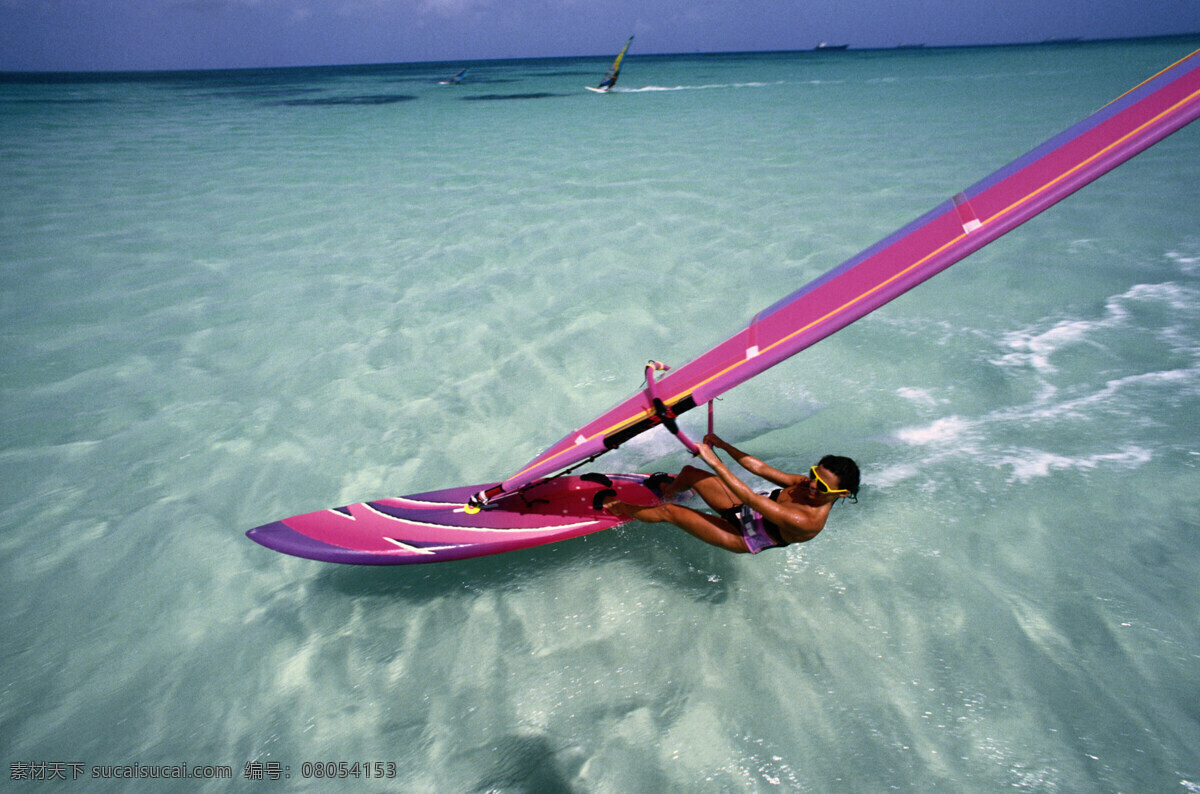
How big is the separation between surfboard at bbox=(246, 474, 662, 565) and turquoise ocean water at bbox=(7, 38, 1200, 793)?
25cm

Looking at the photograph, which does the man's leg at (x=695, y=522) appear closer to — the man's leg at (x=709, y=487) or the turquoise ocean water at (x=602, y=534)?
the man's leg at (x=709, y=487)

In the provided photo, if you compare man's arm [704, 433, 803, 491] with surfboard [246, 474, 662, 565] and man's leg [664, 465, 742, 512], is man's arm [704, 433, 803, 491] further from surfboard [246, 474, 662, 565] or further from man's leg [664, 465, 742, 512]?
surfboard [246, 474, 662, 565]

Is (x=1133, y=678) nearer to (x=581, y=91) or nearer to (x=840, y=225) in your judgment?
(x=840, y=225)

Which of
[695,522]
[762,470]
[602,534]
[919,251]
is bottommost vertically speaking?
[602,534]

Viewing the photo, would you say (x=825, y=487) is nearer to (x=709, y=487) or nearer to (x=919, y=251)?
(x=709, y=487)

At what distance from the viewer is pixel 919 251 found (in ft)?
10.3

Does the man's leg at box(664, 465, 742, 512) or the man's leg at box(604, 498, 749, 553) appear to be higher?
the man's leg at box(664, 465, 742, 512)

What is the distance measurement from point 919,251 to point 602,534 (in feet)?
8.64

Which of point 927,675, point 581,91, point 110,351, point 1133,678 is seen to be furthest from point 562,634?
point 581,91

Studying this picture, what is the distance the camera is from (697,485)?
Answer: 13.3 ft

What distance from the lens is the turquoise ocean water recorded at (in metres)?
3.35

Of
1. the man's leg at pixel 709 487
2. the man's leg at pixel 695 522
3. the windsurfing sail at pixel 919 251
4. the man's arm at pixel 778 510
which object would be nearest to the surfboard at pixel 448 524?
the man's leg at pixel 695 522

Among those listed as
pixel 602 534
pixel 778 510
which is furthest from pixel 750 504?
pixel 602 534

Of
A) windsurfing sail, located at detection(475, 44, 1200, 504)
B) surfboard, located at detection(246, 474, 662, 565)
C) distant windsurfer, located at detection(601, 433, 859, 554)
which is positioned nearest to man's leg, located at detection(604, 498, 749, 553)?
distant windsurfer, located at detection(601, 433, 859, 554)
